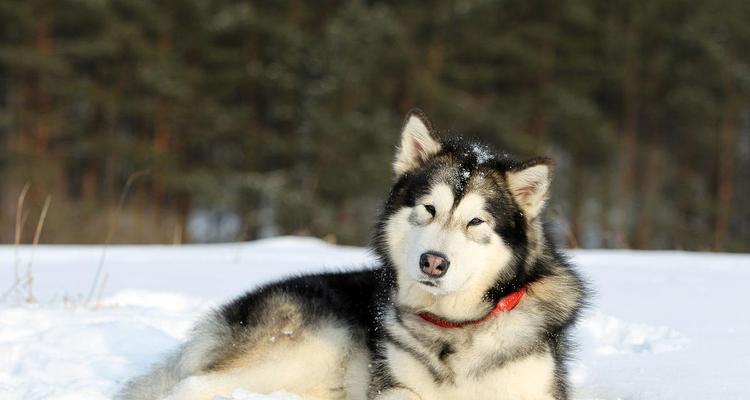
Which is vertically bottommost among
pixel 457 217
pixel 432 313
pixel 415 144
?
pixel 432 313

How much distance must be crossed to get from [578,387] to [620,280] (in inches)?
103

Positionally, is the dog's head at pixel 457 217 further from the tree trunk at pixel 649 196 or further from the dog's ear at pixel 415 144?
the tree trunk at pixel 649 196

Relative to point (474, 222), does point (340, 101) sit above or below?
below

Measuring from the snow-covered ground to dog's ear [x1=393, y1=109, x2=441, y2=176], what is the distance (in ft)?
3.85

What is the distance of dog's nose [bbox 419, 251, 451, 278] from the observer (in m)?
2.96

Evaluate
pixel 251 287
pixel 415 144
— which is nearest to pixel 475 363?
pixel 415 144

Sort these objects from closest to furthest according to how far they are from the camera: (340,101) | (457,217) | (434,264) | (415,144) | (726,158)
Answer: (434,264)
(457,217)
(415,144)
(340,101)
(726,158)

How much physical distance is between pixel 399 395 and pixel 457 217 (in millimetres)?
796

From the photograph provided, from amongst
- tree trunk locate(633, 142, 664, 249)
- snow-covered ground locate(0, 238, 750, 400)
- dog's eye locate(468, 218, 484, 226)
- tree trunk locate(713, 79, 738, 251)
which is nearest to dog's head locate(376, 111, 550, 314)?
dog's eye locate(468, 218, 484, 226)

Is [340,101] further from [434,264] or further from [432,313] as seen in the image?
[434,264]

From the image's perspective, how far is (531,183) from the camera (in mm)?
3266

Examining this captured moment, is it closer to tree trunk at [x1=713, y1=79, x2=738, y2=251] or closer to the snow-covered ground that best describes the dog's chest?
the snow-covered ground

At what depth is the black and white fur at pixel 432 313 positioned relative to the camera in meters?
3.13

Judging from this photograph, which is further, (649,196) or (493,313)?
(649,196)
